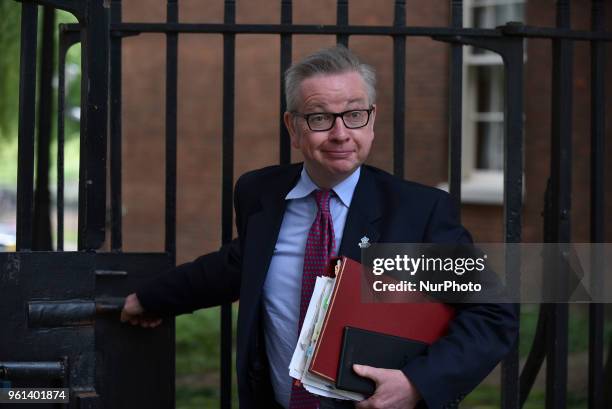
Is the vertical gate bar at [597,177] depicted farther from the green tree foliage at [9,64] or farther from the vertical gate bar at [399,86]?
the green tree foliage at [9,64]

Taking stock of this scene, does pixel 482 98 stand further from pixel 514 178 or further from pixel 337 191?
pixel 337 191

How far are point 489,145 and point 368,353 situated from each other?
8440 mm

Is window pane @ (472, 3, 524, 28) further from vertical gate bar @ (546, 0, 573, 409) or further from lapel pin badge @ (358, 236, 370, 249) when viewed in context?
lapel pin badge @ (358, 236, 370, 249)

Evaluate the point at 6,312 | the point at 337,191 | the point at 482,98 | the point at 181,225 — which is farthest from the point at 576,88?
the point at 6,312

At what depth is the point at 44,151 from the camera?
5.97 metres

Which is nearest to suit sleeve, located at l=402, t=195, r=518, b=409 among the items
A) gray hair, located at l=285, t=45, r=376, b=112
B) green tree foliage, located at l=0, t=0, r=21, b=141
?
gray hair, located at l=285, t=45, r=376, b=112

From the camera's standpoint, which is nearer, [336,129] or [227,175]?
[336,129]

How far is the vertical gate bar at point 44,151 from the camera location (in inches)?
229

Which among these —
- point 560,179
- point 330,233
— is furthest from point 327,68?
point 560,179

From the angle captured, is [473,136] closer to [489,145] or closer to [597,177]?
[489,145]

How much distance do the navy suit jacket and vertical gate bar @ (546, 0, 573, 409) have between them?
105 cm

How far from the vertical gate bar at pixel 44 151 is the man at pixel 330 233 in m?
2.99

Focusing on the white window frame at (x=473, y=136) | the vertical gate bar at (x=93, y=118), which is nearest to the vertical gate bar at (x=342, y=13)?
the vertical gate bar at (x=93, y=118)

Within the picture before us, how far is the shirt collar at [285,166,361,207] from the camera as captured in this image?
9.54 ft
